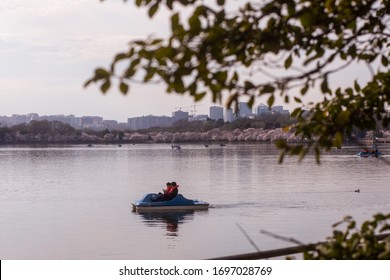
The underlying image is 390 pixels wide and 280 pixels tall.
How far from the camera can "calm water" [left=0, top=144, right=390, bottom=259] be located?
30806 mm

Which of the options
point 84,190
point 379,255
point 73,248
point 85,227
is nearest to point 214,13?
point 379,255

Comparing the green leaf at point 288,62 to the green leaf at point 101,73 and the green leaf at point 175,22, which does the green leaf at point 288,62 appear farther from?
the green leaf at point 101,73

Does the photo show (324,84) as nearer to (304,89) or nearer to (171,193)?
(304,89)

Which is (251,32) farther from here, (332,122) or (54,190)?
(54,190)

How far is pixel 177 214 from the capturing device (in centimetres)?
4138

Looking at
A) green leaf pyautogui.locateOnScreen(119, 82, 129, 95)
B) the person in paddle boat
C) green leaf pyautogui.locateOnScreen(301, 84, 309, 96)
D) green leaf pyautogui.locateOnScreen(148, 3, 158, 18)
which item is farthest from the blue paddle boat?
green leaf pyautogui.locateOnScreen(119, 82, 129, 95)

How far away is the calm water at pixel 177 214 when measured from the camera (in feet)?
101

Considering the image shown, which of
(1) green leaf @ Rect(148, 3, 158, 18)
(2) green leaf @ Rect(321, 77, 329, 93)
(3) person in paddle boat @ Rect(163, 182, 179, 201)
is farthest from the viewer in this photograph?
(3) person in paddle boat @ Rect(163, 182, 179, 201)

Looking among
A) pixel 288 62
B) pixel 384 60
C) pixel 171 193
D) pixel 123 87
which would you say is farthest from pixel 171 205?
pixel 123 87

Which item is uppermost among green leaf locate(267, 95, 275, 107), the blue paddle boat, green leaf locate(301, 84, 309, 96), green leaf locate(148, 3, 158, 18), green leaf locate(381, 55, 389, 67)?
green leaf locate(148, 3, 158, 18)

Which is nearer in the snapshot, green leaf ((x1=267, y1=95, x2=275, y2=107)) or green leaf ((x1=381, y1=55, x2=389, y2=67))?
green leaf ((x1=267, y1=95, x2=275, y2=107))

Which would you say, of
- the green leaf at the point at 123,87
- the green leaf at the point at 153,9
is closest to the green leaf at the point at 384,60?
the green leaf at the point at 153,9

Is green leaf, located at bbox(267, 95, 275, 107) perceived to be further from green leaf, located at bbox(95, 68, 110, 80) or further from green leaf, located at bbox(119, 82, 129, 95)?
green leaf, located at bbox(95, 68, 110, 80)

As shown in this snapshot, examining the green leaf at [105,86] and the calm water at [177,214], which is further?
the calm water at [177,214]
